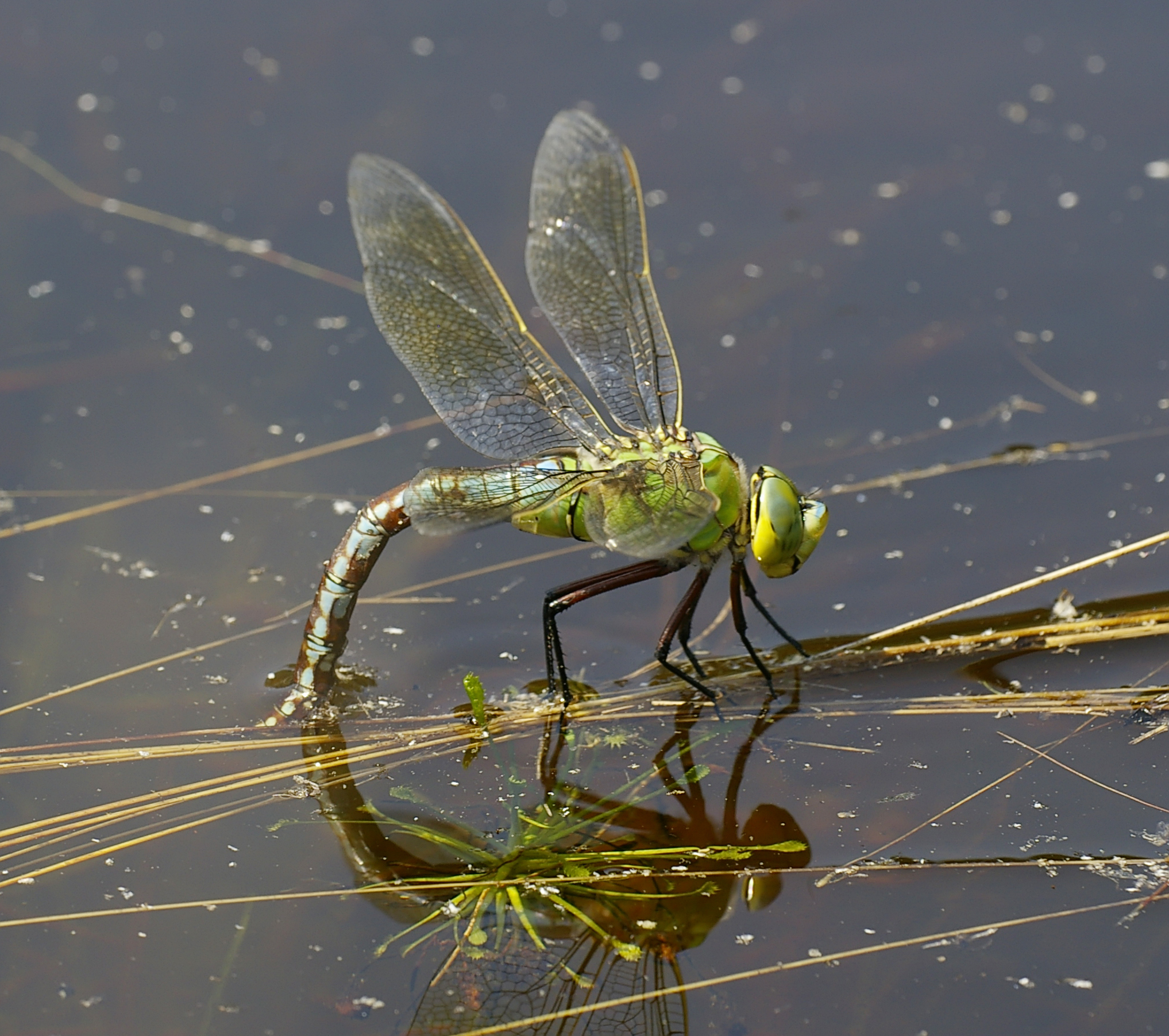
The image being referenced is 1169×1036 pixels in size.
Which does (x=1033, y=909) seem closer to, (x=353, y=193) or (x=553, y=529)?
(x=553, y=529)

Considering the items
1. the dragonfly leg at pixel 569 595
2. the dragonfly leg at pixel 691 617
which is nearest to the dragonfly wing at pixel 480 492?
the dragonfly leg at pixel 569 595

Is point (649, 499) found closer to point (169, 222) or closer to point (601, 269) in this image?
point (601, 269)

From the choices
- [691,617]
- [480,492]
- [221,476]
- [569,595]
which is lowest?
[691,617]

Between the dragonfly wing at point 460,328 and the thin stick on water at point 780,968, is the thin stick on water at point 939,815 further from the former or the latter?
the dragonfly wing at point 460,328

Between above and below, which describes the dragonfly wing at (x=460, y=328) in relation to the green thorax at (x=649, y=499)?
above

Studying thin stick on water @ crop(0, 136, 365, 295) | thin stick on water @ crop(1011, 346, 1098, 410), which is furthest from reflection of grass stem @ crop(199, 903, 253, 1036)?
thin stick on water @ crop(1011, 346, 1098, 410)

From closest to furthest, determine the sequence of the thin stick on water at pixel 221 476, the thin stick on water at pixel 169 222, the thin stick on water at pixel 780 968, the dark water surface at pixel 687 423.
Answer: the thin stick on water at pixel 780 968
the dark water surface at pixel 687 423
the thin stick on water at pixel 221 476
the thin stick on water at pixel 169 222

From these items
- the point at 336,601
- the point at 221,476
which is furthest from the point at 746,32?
the point at 336,601
